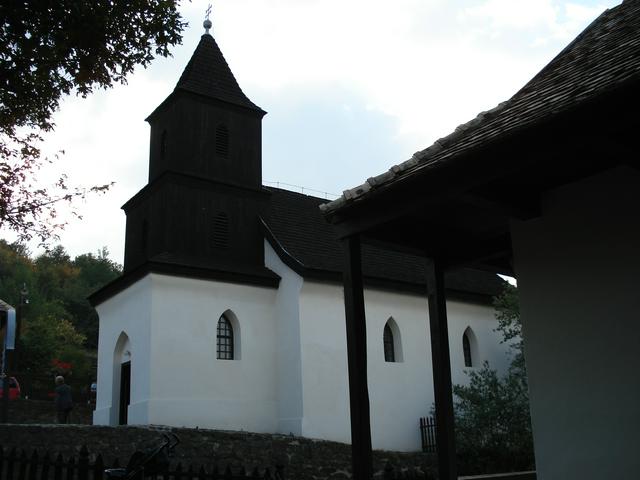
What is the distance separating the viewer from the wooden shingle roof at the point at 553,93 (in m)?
5.90

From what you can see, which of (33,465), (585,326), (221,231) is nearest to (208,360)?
(221,231)

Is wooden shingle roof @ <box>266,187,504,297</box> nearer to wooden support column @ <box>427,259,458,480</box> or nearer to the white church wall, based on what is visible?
the white church wall

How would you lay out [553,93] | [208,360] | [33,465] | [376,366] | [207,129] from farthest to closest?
[207,129] < [376,366] < [208,360] < [33,465] < [553,93]

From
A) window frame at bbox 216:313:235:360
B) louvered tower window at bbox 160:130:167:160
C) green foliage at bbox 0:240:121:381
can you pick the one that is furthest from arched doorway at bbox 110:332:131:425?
green foliage at bbox 0:240:121:381

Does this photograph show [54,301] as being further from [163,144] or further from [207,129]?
[207,129]

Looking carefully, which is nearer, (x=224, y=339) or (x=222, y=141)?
(x=224, y=339)

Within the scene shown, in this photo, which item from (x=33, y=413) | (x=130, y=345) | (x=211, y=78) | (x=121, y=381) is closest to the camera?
(x=130, y=345)

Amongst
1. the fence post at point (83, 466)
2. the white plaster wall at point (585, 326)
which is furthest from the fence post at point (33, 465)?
the white plaster wall at point (585, 326)

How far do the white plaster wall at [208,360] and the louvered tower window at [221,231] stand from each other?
1771 millimetres

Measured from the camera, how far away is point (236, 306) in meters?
21.8

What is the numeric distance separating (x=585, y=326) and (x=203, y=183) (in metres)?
17.1

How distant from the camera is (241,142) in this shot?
2448 centimetres

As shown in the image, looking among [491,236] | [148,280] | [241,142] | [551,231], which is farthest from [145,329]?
[551,231]

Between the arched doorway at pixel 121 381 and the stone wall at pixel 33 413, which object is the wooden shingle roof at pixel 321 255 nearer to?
the arched doorway at pixel 121 381
